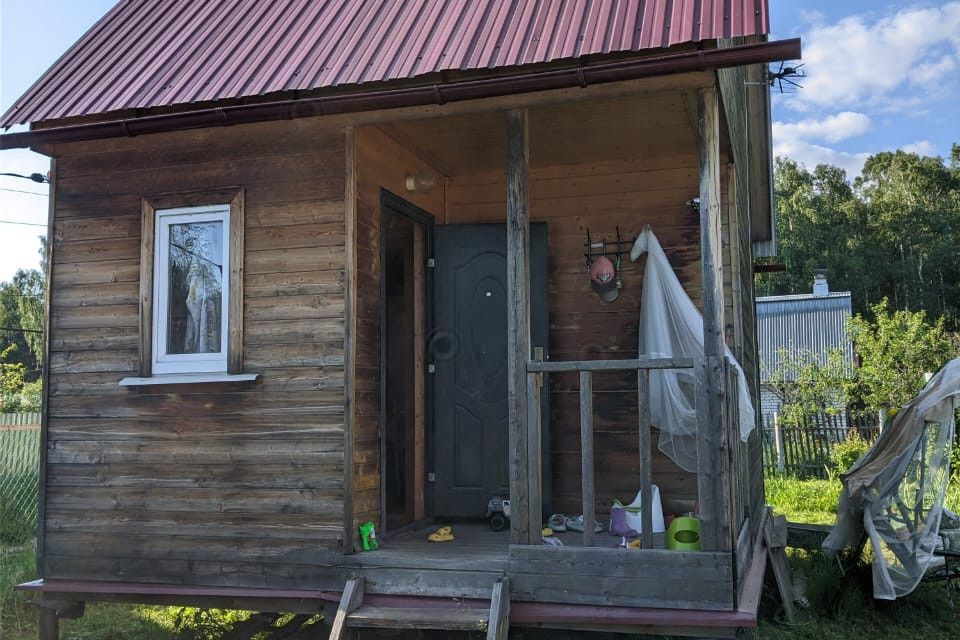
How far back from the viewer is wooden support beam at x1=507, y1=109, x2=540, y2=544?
4773 mm

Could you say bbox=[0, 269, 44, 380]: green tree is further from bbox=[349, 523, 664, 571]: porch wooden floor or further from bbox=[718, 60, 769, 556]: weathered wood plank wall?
bbox=[349, 523, 664, 571]: porch wooden floor

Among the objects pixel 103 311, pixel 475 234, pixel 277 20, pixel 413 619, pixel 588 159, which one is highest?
pixel 277 20

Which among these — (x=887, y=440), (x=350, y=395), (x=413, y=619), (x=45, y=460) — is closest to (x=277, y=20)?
(x=350, y=395)

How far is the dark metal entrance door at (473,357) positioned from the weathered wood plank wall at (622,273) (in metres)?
0.21

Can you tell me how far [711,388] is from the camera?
4.49m

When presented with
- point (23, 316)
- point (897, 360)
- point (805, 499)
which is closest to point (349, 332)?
point (805, 499)

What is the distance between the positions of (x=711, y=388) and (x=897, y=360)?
16.9 metres

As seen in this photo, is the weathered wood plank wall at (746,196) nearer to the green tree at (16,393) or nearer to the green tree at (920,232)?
the green tree at (16,393)

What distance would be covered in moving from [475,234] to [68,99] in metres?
2.91

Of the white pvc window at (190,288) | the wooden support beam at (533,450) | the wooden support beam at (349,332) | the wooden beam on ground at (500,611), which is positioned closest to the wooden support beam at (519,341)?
the wooden support beam at (533,450)

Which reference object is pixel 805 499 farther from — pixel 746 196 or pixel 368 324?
pixel 368 324

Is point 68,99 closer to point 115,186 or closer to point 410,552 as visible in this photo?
point 115,186

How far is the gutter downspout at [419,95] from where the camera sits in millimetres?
4293

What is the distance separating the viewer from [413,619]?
4.73 meters
